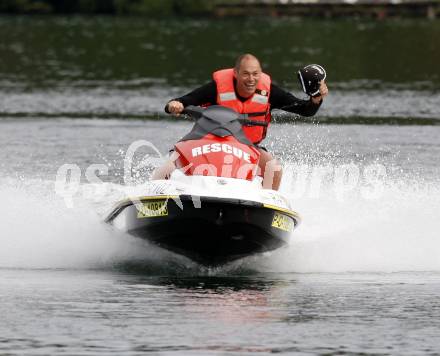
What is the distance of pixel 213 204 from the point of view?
1184 centimetres

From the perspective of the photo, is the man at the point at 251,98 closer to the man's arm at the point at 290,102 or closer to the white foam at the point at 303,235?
the man's arm at the point at 290,102

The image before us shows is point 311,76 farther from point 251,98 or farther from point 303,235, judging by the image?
point 303,235

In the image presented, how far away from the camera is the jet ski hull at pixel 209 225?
11875mm

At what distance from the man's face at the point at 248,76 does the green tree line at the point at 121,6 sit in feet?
272

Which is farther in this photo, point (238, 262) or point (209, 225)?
point (238, 262)

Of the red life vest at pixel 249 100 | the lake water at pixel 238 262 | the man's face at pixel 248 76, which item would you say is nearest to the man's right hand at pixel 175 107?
the red life vest at pixel 249 100

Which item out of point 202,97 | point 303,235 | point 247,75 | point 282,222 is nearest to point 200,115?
point 202,97

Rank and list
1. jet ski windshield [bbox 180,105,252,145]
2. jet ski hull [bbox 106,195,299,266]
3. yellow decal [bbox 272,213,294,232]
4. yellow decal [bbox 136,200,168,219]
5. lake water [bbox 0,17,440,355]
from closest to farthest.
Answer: lake water [bbox 0,17,440,355], jet ski hull [bbox 106,195,299,266], yellow decal [bbox 136,200,168,219], yellow decal [bbox 272,213,294,232], jet ski windshield [bbox 180,105,252,145]

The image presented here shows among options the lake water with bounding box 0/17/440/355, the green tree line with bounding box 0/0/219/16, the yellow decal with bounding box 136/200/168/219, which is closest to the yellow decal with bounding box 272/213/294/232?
the lake water with bounding box 0/17/440/355

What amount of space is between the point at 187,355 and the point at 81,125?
1722 cm

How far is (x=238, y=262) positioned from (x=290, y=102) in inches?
70.6

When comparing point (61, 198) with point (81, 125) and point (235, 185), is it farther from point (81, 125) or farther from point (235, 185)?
point (81, 125)

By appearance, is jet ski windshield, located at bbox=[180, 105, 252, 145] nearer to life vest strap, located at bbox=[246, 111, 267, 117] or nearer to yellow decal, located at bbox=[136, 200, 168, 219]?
life vest strap, located at bbox=[246, 111, 267, 117]

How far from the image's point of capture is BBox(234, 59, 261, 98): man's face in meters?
13.1
